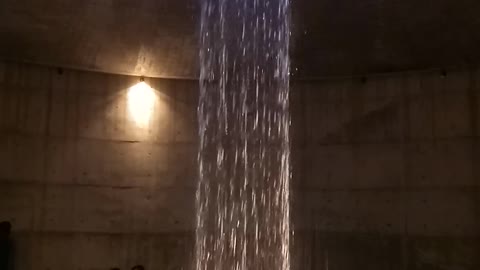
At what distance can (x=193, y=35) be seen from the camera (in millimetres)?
8461

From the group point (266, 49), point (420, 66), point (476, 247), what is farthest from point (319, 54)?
point (476, 247)

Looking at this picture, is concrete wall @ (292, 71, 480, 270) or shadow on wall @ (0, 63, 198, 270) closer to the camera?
concrete wall @ (292, 71, 480, 270)

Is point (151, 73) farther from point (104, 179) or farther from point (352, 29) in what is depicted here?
point (352, 29)

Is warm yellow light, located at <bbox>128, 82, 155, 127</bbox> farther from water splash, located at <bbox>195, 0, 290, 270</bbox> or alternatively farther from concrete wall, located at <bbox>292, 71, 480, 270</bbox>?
concrete wall, located at <bbox>292, 71, 480, 270</bbox>

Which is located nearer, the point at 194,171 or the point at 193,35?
the point at 193,35

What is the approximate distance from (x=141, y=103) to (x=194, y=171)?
56.9 inches

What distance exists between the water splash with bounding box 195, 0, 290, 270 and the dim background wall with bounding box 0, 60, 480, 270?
0.22 metres

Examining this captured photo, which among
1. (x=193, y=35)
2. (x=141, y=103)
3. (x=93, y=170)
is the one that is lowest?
(x=93, y=170)

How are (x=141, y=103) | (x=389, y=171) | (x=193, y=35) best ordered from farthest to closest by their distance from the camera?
(x=141, y=103) < (x=389, y=171) < (x=193, y=35)

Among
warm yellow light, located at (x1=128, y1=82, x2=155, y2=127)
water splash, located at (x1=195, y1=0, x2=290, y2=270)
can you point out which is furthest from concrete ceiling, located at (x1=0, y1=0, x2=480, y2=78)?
water splash, located at (x1=195, y1=0, x2=290, y2=270)

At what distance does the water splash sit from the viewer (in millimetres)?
9594

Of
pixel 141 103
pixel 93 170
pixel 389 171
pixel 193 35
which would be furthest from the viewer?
pixel 141 103

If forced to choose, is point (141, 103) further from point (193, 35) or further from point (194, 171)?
point (193, 35)

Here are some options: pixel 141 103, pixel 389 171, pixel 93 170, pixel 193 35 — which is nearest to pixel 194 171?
pixel 141 103
